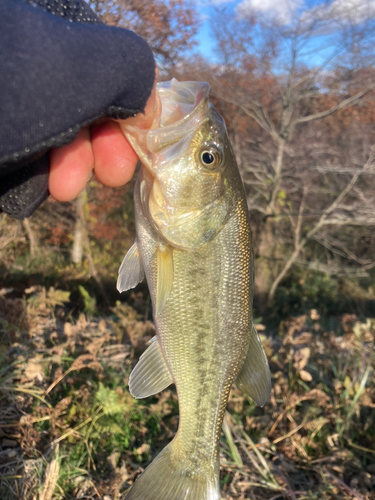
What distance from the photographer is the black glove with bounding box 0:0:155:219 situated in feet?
3.73

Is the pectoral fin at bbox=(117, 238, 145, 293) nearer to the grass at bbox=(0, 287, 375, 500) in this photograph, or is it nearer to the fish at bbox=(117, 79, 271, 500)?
the fish at bbox=(117, 79, 271, 500)

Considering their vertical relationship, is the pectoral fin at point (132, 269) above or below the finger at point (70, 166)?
below

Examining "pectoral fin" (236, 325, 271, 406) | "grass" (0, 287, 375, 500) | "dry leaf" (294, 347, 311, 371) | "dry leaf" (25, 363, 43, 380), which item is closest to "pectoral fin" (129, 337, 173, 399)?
"pectoral fin" (236, 325, 271, 406)

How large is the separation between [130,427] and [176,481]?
1.88m

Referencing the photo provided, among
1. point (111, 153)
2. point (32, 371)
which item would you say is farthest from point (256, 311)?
point (111, 153)

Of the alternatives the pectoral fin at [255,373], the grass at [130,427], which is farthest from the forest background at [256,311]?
the pectoral fin at [255,373]

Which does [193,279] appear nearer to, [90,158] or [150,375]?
[150,375]

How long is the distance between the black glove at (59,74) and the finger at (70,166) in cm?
18

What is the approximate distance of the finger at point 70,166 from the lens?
1.71 m

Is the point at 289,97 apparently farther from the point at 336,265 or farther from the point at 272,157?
the point at 336,265

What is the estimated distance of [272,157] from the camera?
9297 millimetres

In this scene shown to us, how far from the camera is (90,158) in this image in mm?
1769

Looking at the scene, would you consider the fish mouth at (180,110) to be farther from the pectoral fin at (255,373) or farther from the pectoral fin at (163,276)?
the pectoral fin at (255,373)

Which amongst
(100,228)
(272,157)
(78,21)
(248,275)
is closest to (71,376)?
→ (248,275)
